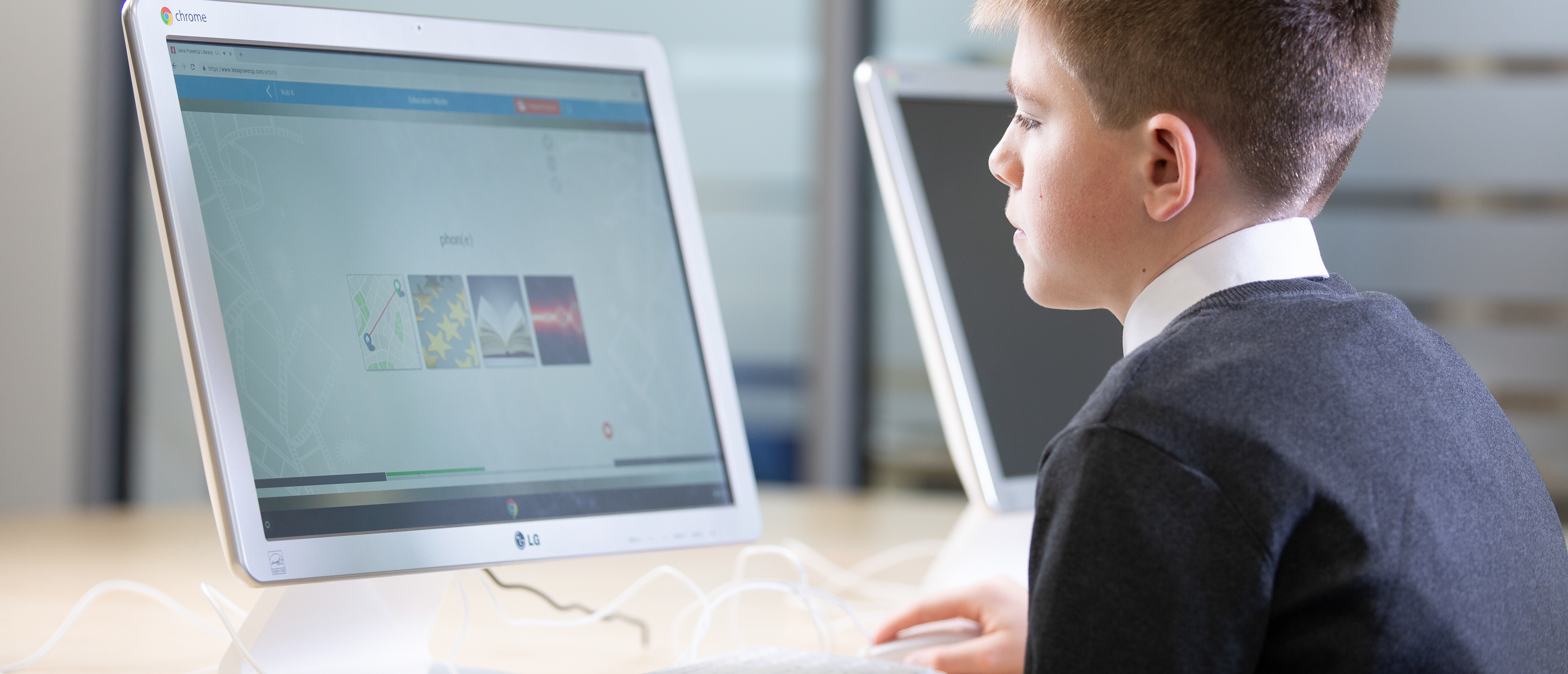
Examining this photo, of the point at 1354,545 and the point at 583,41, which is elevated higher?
the point at 583,41

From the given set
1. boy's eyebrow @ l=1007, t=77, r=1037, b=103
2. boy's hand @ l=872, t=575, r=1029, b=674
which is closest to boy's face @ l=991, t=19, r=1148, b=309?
boy's eyebrow @ l=1007, t=77, r=1037, b=103

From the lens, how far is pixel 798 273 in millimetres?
3100

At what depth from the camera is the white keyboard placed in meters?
0.75

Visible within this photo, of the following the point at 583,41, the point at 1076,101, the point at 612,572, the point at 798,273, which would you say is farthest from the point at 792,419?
the point at 1076,101

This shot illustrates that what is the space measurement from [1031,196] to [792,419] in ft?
8.16

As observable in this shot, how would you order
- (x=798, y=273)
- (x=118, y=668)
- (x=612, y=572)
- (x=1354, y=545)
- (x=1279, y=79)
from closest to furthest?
(x=1354, y=545), (x=1279, y=79), (x=118, y=668), (x=612, y=572), (x=798, y=273)

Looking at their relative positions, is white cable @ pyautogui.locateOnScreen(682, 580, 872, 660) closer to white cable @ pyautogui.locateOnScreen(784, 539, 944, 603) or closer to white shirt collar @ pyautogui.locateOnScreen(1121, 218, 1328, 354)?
white cable @ pyautogui.locateOnScreen(784, 539, 944, 603)

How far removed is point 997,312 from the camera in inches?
47.8

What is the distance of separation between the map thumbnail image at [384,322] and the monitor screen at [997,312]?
1.85 feet

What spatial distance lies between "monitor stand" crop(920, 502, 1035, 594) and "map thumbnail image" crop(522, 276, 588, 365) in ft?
1.41

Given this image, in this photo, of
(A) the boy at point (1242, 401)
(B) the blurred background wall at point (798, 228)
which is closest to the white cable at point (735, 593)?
(A) the boy at point (1242, 401)

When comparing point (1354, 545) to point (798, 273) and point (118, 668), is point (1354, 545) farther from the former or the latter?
point (798, 273)

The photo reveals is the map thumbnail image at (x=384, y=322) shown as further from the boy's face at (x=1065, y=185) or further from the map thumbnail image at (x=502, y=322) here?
the boy's face at (x=1065, y=185)

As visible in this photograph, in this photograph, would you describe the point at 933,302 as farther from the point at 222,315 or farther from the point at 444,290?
the point at 222,315
